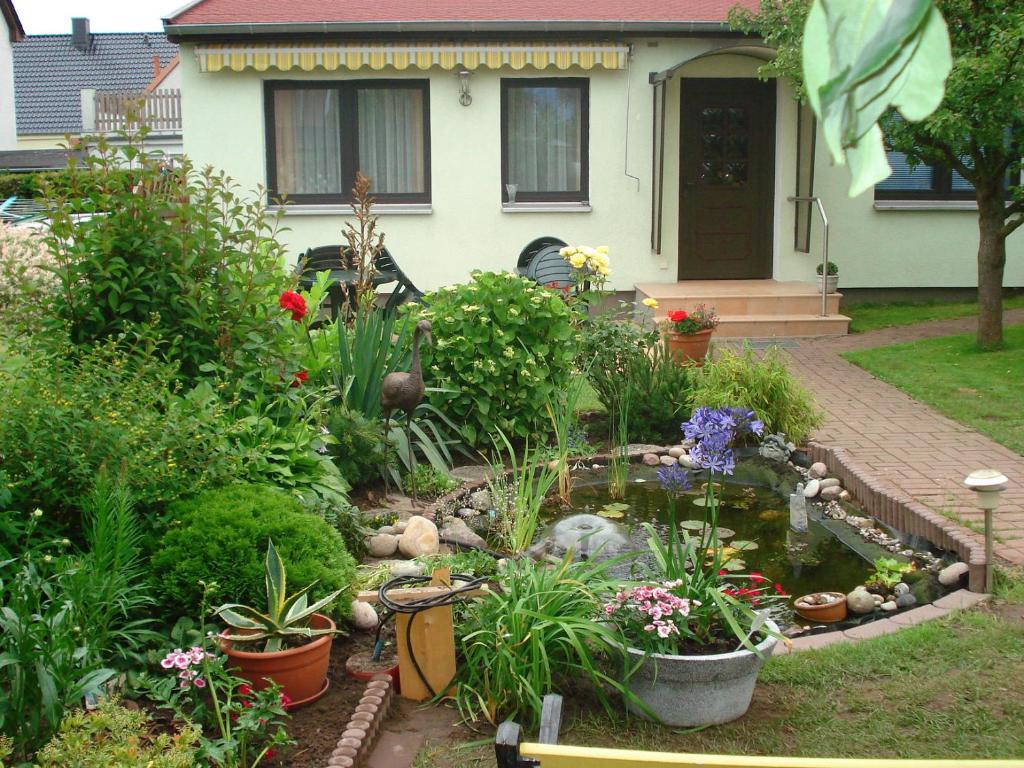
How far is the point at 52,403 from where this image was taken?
414 centimetres

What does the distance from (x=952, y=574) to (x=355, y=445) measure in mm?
3253

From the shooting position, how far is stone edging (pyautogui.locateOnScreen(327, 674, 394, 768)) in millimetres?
3416

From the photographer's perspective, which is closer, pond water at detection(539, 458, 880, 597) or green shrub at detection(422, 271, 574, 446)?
pond water at detection(539, 458, 880, 597)

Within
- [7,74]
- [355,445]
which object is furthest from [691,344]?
[7,74]

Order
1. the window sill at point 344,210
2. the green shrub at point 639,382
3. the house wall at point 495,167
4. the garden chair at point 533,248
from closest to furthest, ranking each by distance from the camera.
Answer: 1. the green shrub at point 639,382
2. the garden chair at point 533,248
3. the house wall at point 495,167
4. the window sill at point 344,210

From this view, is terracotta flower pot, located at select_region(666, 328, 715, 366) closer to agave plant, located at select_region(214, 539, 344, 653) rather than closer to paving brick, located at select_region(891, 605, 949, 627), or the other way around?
paving brick, located at select_region(891, 605, 949, 627)

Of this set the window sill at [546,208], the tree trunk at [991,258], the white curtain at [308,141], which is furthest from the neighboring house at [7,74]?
the tree trunk at [991,258]

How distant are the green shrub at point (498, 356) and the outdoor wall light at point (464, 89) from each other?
21.0 ft

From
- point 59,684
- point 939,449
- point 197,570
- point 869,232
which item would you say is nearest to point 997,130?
point 939,449

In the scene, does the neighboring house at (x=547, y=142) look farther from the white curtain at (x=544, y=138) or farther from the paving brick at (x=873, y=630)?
the paving brick at (x=873, y=630)

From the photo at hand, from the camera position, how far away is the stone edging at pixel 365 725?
→ 3.42m

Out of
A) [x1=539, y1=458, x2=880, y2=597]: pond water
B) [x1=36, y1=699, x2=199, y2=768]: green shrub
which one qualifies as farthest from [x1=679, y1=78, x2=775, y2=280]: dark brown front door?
[x1=36, y1=699, x2=199, y2=768]: green shrub

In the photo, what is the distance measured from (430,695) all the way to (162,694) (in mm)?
1007

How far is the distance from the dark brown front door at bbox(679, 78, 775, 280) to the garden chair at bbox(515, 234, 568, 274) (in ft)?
6.99
